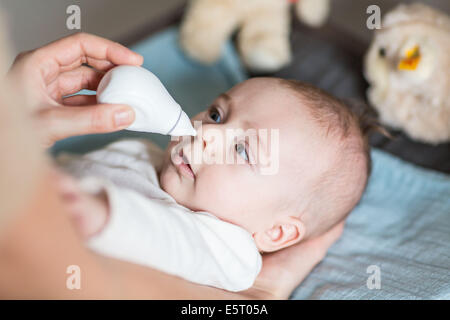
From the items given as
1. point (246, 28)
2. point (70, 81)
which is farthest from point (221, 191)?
point (246, 28)

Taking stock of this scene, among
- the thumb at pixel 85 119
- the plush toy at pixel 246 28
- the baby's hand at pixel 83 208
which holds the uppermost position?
the plush toy at pixel 246 28

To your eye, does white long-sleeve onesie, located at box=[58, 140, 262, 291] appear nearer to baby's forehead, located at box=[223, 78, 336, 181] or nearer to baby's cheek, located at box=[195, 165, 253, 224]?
baby's cheek, located at box=[195, 165, 253, 224]

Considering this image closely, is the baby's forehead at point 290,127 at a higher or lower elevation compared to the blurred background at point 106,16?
lower

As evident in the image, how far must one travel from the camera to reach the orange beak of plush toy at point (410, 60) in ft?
4.17

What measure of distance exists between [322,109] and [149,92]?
1.48 ft

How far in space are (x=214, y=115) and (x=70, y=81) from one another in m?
0.34

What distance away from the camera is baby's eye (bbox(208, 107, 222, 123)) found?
1.04 m

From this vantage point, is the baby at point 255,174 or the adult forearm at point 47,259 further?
the baby at point 255,174

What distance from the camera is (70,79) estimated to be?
3.15 ft

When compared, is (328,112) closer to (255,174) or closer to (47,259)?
(255,174)

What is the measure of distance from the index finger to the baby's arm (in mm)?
326

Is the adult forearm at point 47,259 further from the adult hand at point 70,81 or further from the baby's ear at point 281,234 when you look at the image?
the baby's ear at point 281,234

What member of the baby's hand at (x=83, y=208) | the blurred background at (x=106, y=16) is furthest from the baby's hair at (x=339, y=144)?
the blurred background at (x=106, y=16)

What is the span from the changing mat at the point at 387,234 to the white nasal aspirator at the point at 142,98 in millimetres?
572
